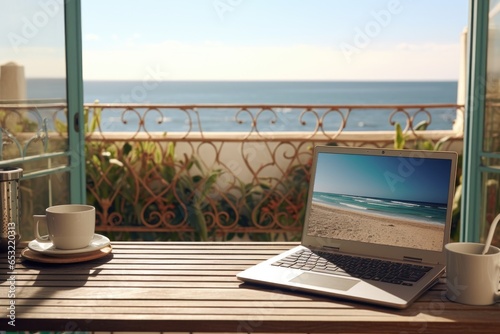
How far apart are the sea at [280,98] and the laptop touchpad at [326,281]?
Result: 1101 inches

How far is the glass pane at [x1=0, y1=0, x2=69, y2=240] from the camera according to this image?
2477 mm

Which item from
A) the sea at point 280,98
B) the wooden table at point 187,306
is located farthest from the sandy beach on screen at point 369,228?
the sea at point 280,98

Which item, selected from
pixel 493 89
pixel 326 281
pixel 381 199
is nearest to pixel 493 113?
pixel 493 89

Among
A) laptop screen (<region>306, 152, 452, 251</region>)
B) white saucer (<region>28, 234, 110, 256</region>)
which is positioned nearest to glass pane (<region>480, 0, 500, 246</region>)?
laptop screen (<region>306, 152, 452, 251</region>)

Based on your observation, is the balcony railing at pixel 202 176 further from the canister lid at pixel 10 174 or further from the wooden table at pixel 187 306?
the wooden table at pixel 187 306

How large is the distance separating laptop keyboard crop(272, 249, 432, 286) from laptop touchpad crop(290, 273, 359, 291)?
0.04m

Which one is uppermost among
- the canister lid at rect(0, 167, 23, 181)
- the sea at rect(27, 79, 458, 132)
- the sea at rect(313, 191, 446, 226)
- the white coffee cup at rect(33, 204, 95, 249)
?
the sea at rect(27, 79, 458, 132)

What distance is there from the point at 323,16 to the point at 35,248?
32544mm

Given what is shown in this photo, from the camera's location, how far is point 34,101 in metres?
2.68

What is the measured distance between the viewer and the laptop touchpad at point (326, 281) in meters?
1.31

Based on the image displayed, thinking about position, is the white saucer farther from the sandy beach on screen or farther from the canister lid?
the sandy beach on screen

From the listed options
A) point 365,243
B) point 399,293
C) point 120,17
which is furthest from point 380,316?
point 120,17

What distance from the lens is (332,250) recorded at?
158 centimetres

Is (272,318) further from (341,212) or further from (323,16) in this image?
(323,16)
